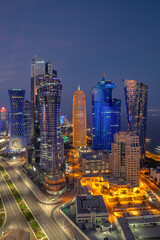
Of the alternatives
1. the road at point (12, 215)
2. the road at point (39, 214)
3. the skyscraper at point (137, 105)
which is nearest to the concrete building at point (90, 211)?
the road at point (39, 214)

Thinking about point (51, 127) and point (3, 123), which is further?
point (3, 123)

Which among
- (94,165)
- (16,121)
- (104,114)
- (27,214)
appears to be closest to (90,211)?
(27,214)

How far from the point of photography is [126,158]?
60688 millimetres

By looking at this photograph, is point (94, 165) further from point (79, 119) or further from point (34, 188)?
point (79, 119)

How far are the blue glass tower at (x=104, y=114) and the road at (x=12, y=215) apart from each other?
55.3 metres

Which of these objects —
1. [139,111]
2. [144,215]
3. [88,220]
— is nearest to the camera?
[88,220]

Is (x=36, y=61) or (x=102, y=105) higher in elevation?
(x=36, y=61)

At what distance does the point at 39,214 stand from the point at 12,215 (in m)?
6.11

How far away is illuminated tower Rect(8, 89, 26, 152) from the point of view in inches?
3713

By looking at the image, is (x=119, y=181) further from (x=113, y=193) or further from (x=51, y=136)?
(x=51, y=136)

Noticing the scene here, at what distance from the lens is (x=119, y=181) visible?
55.6 m

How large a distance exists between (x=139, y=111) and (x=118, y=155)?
2631 centimetres

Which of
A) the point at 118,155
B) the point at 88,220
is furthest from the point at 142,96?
the point at 88,220

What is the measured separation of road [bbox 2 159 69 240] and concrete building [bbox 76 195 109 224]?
181 inches
